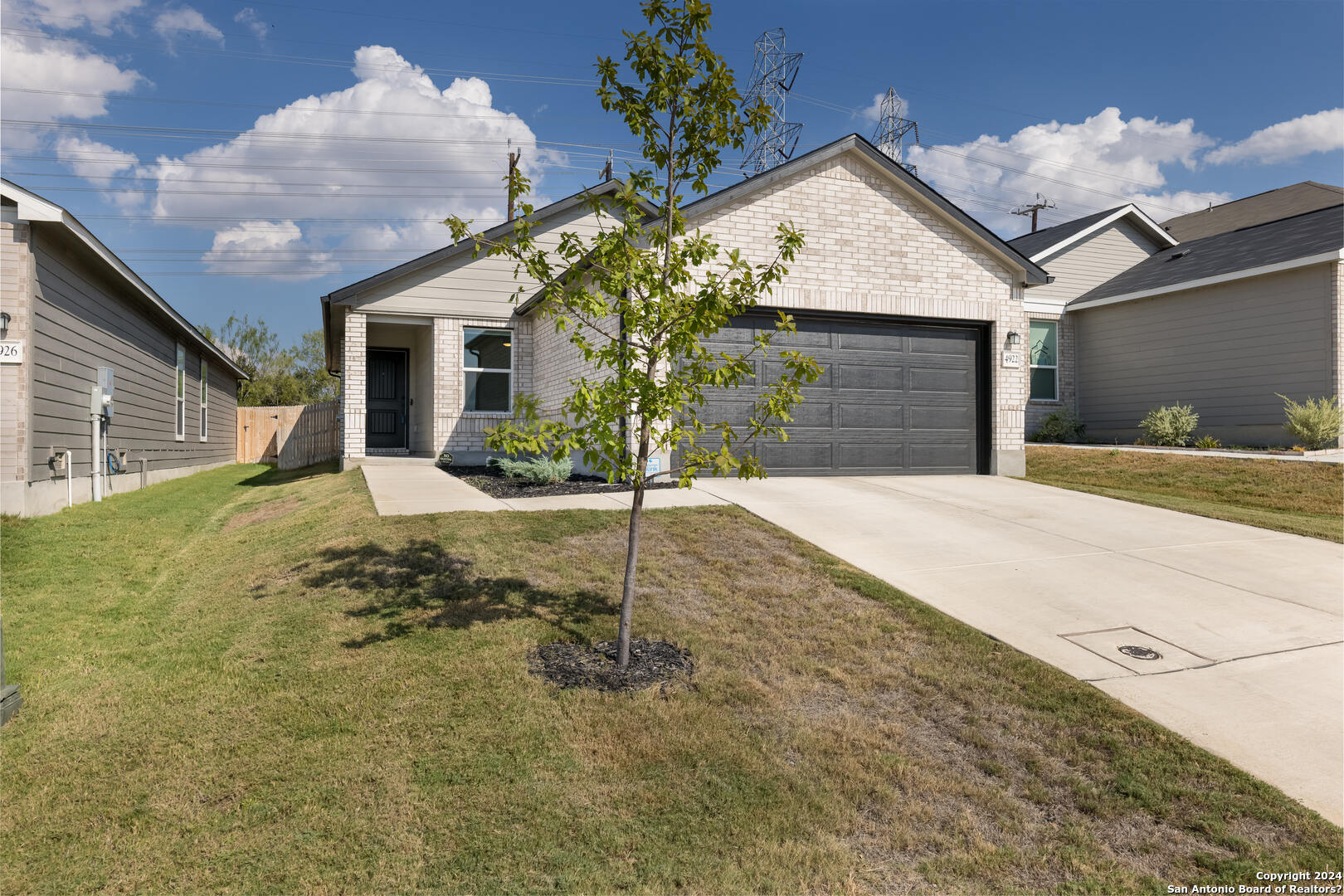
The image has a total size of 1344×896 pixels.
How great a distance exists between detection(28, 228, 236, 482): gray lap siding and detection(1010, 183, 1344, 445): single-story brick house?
18.5 metres

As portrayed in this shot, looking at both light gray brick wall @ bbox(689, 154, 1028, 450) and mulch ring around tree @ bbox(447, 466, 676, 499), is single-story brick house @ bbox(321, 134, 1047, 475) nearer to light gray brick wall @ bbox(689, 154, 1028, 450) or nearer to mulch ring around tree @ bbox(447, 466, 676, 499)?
light gray brick wall @ bbox(689, 154, 1028, 450)

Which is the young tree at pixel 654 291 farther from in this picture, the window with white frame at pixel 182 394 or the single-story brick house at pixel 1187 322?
the window with white frame at pixel 182 394

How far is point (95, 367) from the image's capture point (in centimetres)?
1203

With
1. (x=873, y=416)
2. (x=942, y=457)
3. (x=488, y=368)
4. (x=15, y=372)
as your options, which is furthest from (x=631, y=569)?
(x=488, y=368)

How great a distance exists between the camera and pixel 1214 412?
50.5ft

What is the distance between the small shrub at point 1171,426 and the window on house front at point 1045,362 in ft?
9.27

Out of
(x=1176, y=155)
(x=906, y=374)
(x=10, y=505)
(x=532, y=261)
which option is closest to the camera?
(x=532, y=261)

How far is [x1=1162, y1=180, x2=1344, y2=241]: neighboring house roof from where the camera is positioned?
72.6 feet

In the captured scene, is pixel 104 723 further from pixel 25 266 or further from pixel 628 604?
pixel 25 266

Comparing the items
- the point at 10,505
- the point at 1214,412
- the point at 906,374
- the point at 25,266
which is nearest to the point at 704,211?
the point at 906,374

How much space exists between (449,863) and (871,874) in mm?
1595

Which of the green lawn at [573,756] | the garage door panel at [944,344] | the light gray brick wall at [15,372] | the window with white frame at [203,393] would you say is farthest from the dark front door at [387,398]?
the green lawn at [573,756]

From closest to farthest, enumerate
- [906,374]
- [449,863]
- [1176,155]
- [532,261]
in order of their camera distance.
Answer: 1. [449,863]
2. [532,261]
3. [906,374]
4. [1176,155]

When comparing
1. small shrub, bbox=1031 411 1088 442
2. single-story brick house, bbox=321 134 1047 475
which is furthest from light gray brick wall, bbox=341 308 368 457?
small shrub, bbox=1031 411 1088 442
